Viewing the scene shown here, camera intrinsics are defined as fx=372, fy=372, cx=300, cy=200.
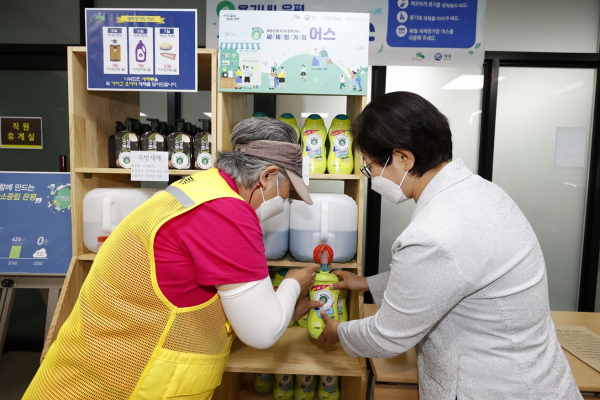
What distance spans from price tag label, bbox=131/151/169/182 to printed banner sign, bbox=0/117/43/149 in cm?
188

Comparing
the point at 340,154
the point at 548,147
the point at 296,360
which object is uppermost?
the point at 548,147

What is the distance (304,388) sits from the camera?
1.92 metres

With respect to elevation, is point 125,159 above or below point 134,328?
above

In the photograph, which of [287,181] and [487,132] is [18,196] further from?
[487,132]

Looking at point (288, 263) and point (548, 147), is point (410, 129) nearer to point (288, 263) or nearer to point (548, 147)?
point (288, 263)

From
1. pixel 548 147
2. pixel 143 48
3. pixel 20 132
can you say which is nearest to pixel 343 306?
pixel 143 48

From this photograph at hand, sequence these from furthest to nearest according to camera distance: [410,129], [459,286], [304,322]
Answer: [304,322]
[410,129]
[459,286]

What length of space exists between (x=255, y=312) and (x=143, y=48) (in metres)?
1.24

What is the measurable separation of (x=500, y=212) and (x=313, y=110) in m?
2.07

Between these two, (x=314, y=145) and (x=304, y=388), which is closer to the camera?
(x=314, y=145)

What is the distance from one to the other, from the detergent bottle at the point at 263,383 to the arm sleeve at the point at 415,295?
49.6 inches

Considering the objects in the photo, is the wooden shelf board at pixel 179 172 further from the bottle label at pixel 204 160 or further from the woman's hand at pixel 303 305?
the woman's hand at pixel 303 305

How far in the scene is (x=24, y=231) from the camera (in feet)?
6.36

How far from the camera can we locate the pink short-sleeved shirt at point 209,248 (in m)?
0.86
